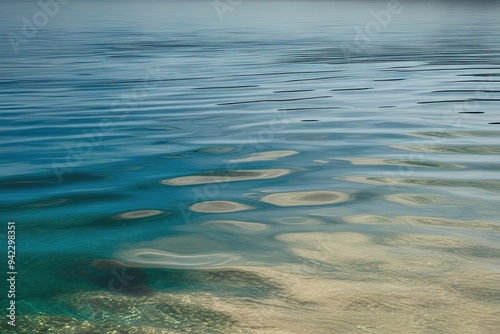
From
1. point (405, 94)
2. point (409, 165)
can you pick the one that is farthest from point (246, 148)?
point (405, 94)

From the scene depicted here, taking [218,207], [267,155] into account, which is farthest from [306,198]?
[267,155]

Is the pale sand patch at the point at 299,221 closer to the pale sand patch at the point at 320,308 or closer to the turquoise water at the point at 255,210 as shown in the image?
the turquoise water at the point at 255,210

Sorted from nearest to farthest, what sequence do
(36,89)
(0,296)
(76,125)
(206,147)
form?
1. (0,296)
2. (206,147)
3. (76,125)
4. (36,89)

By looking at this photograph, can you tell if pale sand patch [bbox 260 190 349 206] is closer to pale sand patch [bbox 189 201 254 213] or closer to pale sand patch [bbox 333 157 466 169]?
pale sand patch [bbox 189 201 254 213]

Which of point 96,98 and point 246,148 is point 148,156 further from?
point 96,98

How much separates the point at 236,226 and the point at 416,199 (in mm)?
1504

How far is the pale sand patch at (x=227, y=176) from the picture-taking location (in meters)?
7.07

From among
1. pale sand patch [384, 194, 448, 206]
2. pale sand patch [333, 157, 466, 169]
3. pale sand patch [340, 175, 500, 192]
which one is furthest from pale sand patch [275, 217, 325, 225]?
pale sand patch [333, 157, 466, 169]

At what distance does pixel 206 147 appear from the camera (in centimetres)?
888

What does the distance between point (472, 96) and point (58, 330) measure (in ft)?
35.5

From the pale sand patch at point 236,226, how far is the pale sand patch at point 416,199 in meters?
1.20

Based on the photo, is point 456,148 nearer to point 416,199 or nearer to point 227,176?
point 416,199

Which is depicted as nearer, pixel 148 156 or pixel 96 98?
pixel 148 156

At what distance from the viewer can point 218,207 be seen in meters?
6.14
